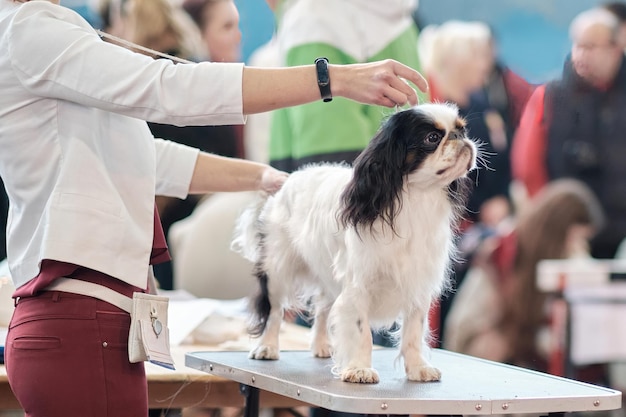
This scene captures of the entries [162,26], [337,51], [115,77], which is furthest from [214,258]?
[115,77]

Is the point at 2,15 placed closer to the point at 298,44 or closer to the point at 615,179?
the point at 298,44

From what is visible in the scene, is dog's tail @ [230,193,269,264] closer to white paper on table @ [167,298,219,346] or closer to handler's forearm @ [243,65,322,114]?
white paper on table @ [167,298,219,346]

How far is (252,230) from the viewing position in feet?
7.79

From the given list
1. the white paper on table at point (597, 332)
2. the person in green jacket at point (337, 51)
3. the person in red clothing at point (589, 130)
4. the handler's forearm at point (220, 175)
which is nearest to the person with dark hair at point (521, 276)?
the person in red clothing at point (589, 130)

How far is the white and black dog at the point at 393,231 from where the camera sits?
183 centimetres

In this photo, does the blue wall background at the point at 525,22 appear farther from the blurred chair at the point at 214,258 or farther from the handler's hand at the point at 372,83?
the handler's hand at the point at 372,83

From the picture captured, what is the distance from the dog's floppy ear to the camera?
1827 millimetres

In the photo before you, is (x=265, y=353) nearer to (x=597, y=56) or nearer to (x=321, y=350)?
(x=321, y=350)

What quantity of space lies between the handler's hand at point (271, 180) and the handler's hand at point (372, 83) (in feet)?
2.39

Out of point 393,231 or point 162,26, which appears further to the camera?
point 162,26

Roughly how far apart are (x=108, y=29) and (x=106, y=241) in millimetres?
2541

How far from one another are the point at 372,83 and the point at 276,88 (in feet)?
0.53

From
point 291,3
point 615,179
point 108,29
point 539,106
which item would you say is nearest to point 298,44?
point 291,3

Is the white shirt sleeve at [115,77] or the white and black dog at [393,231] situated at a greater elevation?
the white shirt sleeve at [115,77]
